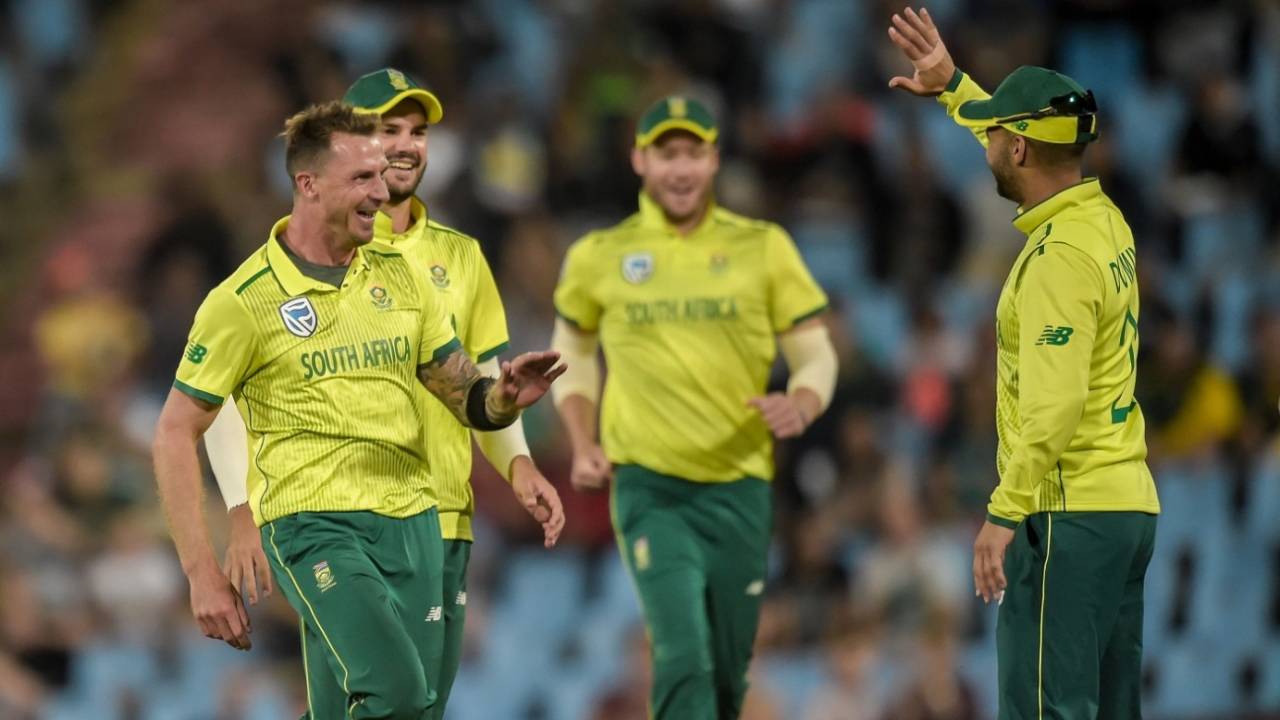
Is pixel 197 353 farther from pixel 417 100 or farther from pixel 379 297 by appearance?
pixel 417 100

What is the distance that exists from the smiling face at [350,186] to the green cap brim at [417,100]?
74cm

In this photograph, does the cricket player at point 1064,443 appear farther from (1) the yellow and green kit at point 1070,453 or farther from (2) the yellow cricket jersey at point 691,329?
(2) the yellow cricket jersey at point 691,329

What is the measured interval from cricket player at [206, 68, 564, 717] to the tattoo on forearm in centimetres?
22

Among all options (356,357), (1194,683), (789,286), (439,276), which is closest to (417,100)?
(439,276)

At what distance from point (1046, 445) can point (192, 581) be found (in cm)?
240

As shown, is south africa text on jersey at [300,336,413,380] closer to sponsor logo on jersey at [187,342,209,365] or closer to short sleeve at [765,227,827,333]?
sponsor logo on jersey at [187,342,209,365]

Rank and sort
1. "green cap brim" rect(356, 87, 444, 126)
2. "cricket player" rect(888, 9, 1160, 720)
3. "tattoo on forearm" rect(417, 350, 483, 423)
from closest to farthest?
"cricket player" rect(888, 9, 1160, 720) < "tattoo on forearm" rect(417, 350, 483, 423) < "green cap brim" rect(356, 87, 444, 126)

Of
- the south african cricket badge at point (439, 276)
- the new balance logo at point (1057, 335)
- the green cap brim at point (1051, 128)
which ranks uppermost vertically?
the green cap brim at point (1051, 128)

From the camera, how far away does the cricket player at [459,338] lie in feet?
19.8

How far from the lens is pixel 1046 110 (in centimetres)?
566

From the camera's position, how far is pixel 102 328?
1187 centimetres

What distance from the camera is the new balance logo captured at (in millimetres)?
5414

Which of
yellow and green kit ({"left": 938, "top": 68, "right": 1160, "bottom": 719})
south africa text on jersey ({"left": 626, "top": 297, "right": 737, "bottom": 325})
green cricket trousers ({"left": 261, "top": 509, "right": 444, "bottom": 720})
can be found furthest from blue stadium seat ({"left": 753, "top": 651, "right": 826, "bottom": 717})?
green cricket trousers ({"left": 261, "top": 509, "right": 444, "bottom": 720})

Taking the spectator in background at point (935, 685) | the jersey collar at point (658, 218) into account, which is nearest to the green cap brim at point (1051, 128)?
the jersey collar at point (658, 218)
